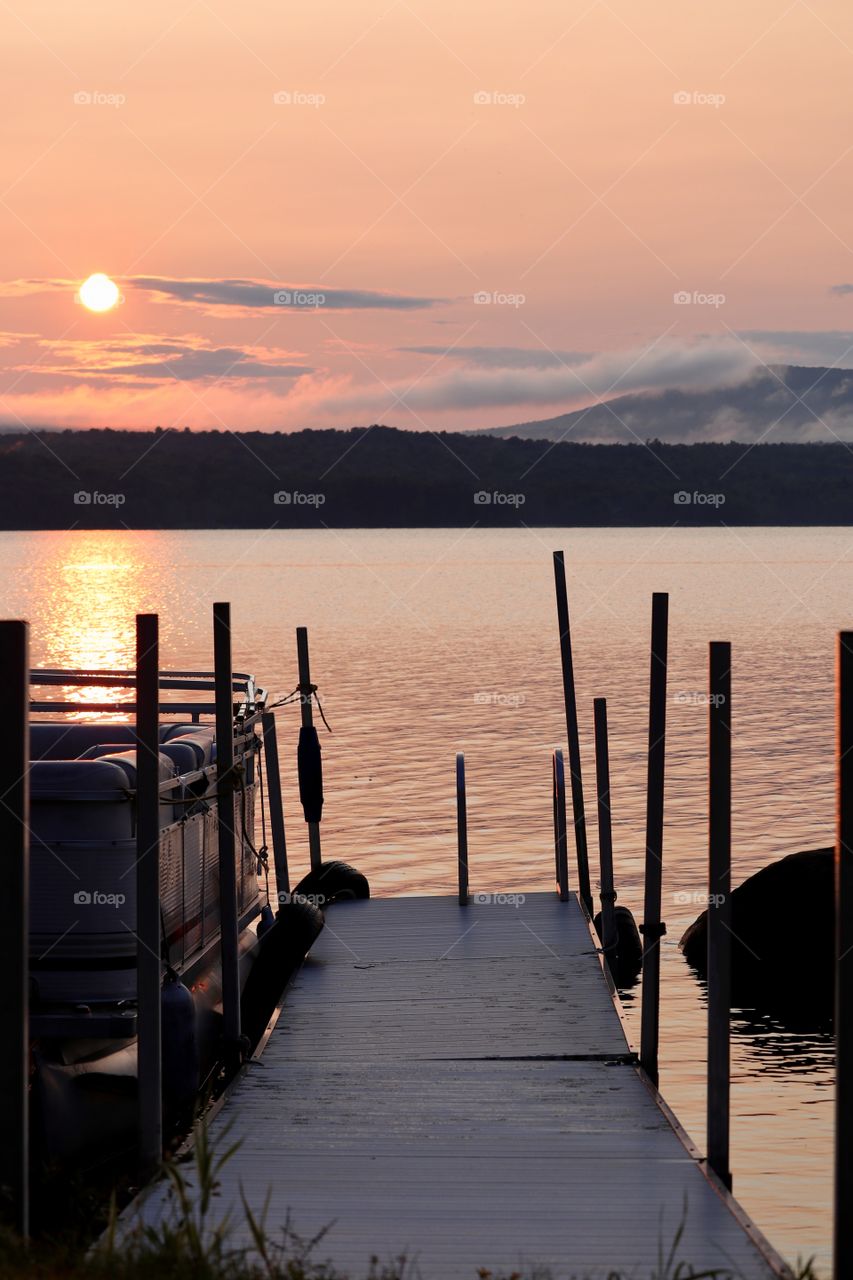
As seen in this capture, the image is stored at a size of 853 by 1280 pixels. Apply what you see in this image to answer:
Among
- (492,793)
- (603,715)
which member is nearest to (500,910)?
(603,715)

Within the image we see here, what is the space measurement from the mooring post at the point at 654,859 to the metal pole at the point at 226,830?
3.35 metres

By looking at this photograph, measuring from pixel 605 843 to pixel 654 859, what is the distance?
4749mm

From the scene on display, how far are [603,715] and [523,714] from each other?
1526 inches

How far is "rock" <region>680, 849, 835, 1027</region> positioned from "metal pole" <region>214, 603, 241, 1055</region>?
32.8ft

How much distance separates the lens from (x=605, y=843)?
18500 millimetres

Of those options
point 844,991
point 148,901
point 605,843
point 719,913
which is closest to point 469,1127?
point 719,913

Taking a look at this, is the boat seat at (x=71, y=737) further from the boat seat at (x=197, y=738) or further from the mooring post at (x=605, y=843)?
the mooring post at (x=605, y=843)

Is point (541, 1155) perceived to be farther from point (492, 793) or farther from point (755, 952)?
point (492, 793)

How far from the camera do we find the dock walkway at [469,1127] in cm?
880

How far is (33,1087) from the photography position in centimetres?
1270

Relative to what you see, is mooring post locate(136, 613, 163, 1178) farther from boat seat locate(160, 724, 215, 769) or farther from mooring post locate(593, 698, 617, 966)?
mooring post locate(593, 698, 617, 966)

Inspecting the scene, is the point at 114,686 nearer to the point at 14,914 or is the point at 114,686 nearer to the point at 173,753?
the point at 173,753

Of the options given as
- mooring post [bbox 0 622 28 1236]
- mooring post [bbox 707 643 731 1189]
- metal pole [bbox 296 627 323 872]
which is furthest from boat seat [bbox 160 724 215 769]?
mooring post [bbox 0 622 28 1236]

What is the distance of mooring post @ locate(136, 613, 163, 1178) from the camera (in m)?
10.9
